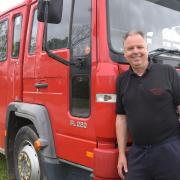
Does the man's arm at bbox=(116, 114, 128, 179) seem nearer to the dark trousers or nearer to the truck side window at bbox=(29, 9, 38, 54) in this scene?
the dark trousers

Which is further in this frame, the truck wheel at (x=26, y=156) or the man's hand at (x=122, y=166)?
the truck wheel at (x=26, y=156)

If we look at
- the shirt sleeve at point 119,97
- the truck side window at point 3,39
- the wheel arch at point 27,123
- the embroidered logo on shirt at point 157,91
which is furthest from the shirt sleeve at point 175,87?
the truck side window at point 3,39

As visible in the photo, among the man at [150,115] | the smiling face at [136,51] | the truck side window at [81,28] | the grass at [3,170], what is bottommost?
the grass at [3,170]

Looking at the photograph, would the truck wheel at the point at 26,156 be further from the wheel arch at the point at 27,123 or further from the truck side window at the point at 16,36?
the truck side window at the point at 16,36

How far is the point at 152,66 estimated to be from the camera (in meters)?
2.95

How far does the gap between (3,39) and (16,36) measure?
0.55 meters

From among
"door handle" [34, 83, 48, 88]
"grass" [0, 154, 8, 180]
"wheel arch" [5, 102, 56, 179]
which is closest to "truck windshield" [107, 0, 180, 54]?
"door handle" [34, 83, 48, 88]

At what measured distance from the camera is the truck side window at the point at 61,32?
3857 millimetres

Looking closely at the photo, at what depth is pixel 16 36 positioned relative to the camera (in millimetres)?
5047

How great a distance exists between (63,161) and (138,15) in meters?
1.72

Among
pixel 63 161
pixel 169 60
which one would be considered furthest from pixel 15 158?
pixel 169 60

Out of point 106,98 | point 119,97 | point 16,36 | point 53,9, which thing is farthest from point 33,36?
point 119,97

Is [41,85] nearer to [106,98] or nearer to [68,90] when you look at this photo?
[68,90]

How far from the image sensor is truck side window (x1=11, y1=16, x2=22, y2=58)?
16.2 feet
